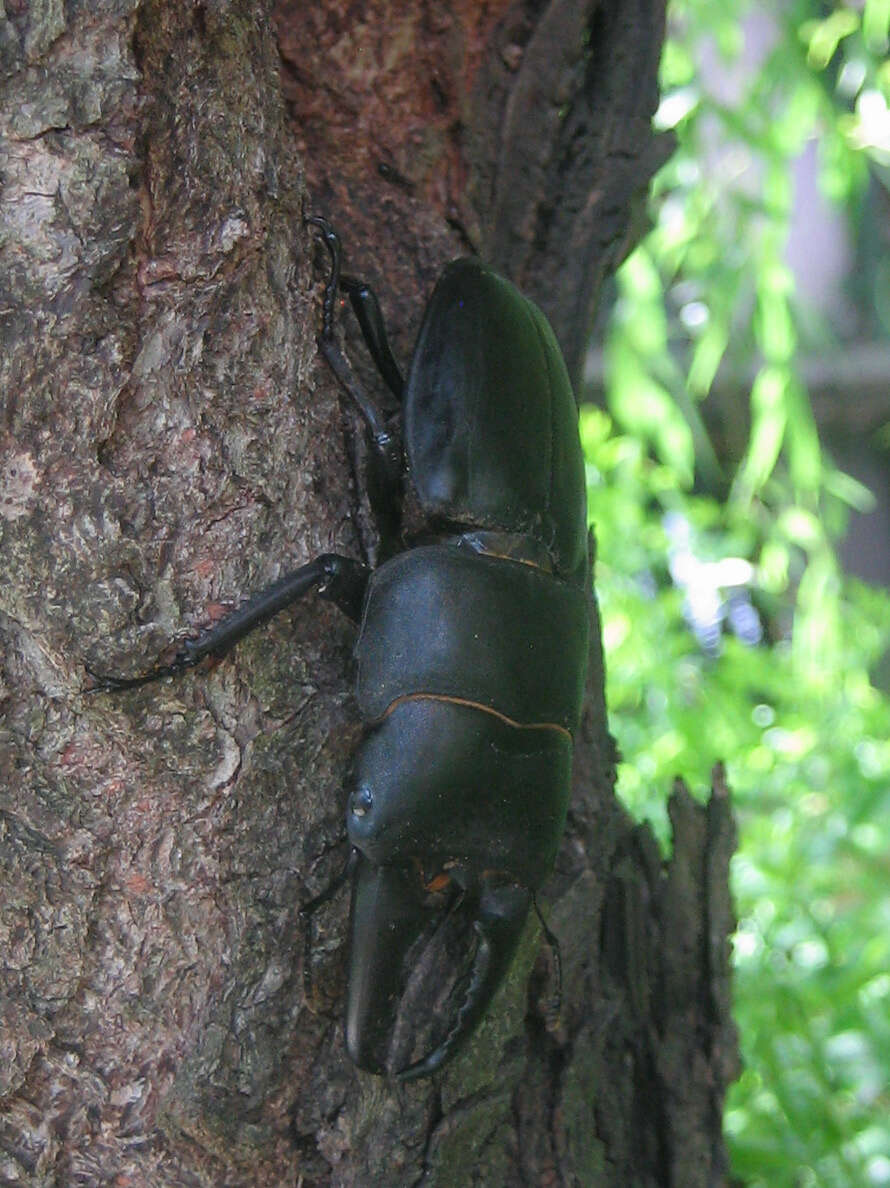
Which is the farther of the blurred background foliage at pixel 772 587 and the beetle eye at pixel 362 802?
the blurred background foliage at pixel 772 587

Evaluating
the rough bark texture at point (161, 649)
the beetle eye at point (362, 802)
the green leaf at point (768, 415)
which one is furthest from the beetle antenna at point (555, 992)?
the green leaf at point (768, 415)

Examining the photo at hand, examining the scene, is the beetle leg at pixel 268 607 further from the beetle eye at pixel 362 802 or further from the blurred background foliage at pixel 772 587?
the blurred background foliage at pixel 772 587

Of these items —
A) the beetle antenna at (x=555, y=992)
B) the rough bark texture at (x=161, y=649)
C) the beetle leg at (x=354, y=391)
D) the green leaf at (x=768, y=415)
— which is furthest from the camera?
the green leaf at (x=768, y=415)

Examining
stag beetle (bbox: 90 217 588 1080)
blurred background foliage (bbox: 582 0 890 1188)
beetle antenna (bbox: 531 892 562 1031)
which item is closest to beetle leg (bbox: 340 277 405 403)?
stag beetle (bbox: 90 217 588 1080)

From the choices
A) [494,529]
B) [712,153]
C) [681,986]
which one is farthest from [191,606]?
[712,153]

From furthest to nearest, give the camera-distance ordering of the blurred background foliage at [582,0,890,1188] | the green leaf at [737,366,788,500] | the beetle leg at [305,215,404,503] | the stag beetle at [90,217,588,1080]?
the green leaf at [737,366,788,500], the blurred background foliage at [582,0,890,1188], the beetle leg at [305,215,404,503], the stag beetle at [90,217,588,1080]

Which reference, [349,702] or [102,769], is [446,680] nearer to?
[349,702]

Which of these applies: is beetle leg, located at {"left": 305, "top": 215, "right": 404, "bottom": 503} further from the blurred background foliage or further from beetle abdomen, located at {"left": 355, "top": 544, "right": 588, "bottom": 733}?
the blurred background foliage
